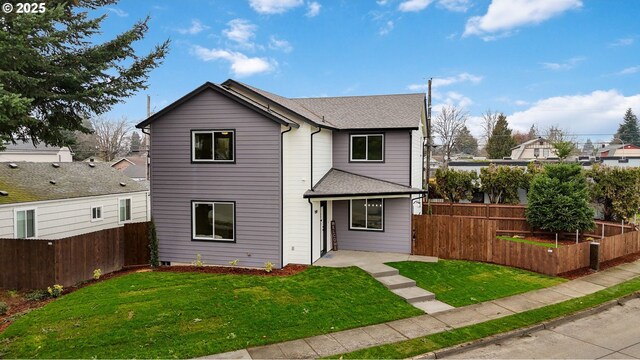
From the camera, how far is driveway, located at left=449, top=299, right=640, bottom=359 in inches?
318

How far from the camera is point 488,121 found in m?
62.5

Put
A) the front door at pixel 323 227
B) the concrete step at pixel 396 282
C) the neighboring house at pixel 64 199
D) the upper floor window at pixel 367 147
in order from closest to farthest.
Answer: the concrete step at pixel 396 282 → the neighboring house at pixel 64 199 → the front door at pixel 323 227 → the upper floor window at pixel 367 147

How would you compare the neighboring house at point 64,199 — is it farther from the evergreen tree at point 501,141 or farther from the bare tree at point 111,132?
the evergreen tree at point 501,141

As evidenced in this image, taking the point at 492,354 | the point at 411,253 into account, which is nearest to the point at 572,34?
the point at 411,253

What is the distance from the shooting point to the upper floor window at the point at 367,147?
16.9m

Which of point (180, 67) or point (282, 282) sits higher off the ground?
point (180, 67)

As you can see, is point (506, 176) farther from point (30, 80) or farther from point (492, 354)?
point (30, 80)

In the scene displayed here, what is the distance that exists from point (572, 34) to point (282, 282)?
67.2 ft

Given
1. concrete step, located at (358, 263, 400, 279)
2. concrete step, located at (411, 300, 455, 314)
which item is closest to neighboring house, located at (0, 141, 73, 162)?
concrete step, located at (358, 263, 400, 279)

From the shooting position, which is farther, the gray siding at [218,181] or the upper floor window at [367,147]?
the upper floor window at [367,147]

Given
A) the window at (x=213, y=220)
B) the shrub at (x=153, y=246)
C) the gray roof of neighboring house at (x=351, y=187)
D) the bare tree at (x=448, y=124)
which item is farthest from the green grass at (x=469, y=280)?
the bare tree at (x=448, y=124)

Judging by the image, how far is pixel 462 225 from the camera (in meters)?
15.5

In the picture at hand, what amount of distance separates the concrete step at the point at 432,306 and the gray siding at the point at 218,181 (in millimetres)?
5204

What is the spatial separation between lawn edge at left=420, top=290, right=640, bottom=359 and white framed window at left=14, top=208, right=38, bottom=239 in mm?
15788
